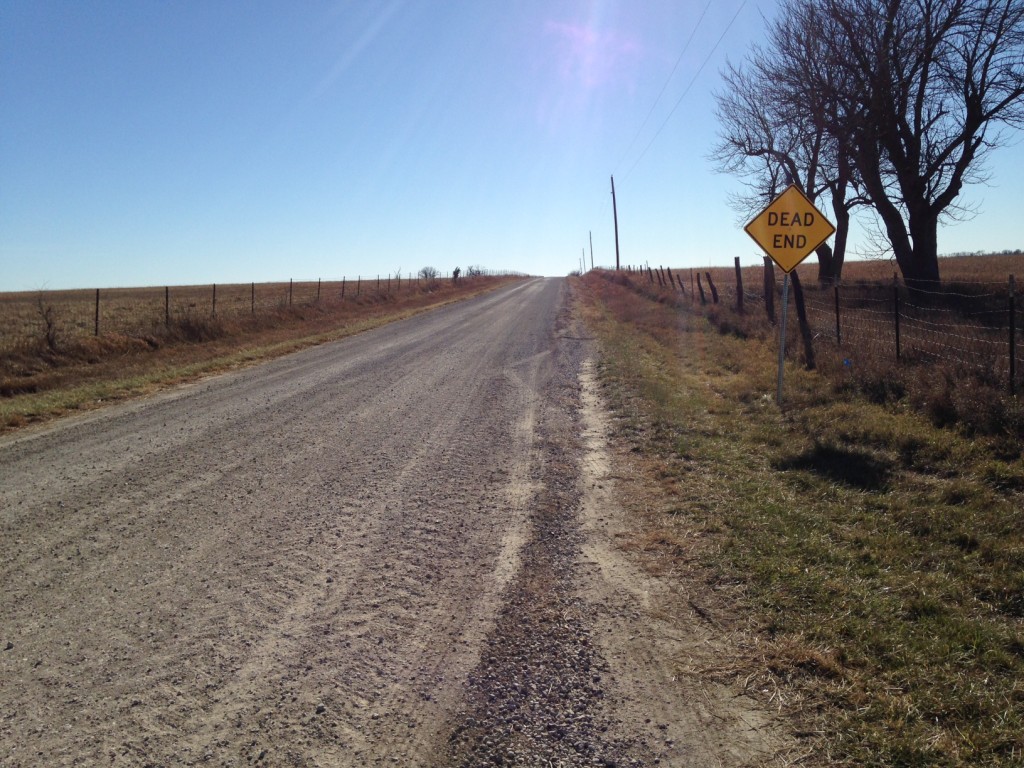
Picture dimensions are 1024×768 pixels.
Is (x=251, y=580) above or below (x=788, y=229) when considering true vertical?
below

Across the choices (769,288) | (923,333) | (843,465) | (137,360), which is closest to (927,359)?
(923,333)

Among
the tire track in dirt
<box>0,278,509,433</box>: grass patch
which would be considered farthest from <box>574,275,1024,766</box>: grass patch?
<box>0,278,509,433</box>: grass patch

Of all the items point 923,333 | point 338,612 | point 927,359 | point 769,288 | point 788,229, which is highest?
point 788,229

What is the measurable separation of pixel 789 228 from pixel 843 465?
4.41 m

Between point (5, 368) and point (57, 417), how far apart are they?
5460mm

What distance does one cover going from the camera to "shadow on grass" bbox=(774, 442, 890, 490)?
21.3ft

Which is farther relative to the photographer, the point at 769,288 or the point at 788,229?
the point at 769,288

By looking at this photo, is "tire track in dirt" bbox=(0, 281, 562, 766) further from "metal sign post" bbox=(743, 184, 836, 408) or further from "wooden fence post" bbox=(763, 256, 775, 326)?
"wooden fence post" bbox=(763, 256, 775, 326)

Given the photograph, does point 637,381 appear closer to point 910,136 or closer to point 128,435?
point 128,435

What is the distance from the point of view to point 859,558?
15.8 ft

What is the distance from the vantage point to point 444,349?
17.8m

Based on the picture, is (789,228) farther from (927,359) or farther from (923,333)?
(923,333)

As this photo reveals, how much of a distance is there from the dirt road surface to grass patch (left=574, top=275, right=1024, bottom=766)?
0.43 metres

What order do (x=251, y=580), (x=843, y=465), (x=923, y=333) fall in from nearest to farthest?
1. (x=251, y=580)
2. (x=843, y=465)
3. (x=923, y=333)
